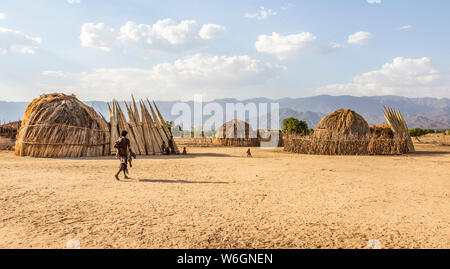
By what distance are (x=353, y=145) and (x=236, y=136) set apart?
379 inches

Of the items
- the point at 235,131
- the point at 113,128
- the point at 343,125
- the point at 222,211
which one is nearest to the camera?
the point at 222,211

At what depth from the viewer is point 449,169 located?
9430 mm

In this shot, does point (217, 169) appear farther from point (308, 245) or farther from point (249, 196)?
point (308, 245)

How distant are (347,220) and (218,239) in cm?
Result: 193

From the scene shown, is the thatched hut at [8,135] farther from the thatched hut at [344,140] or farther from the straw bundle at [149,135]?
the thatched hut at [344,140]

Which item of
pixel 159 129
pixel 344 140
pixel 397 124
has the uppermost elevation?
pixel 397 124

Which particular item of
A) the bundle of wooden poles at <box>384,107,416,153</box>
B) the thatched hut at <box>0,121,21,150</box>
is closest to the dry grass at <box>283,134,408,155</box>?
the bundle of wooden poles at <box>384,107,416,153</box>

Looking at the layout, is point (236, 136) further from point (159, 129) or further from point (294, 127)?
point (159, 129)

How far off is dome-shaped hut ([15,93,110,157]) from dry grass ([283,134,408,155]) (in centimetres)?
1005

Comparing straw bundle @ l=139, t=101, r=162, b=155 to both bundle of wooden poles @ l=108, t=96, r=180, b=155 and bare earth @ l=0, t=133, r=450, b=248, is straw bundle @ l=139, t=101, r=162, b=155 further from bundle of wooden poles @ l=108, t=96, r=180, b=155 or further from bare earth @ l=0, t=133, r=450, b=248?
bare earth @ l=0, t=133, r=450, b=248

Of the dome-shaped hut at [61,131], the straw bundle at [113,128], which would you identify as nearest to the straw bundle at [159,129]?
the straw bundle at [113,128]

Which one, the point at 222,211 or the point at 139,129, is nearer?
the point at 222,211

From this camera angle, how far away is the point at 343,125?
16188 millimetres

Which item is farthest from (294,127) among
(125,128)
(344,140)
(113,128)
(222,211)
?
(222,211)
